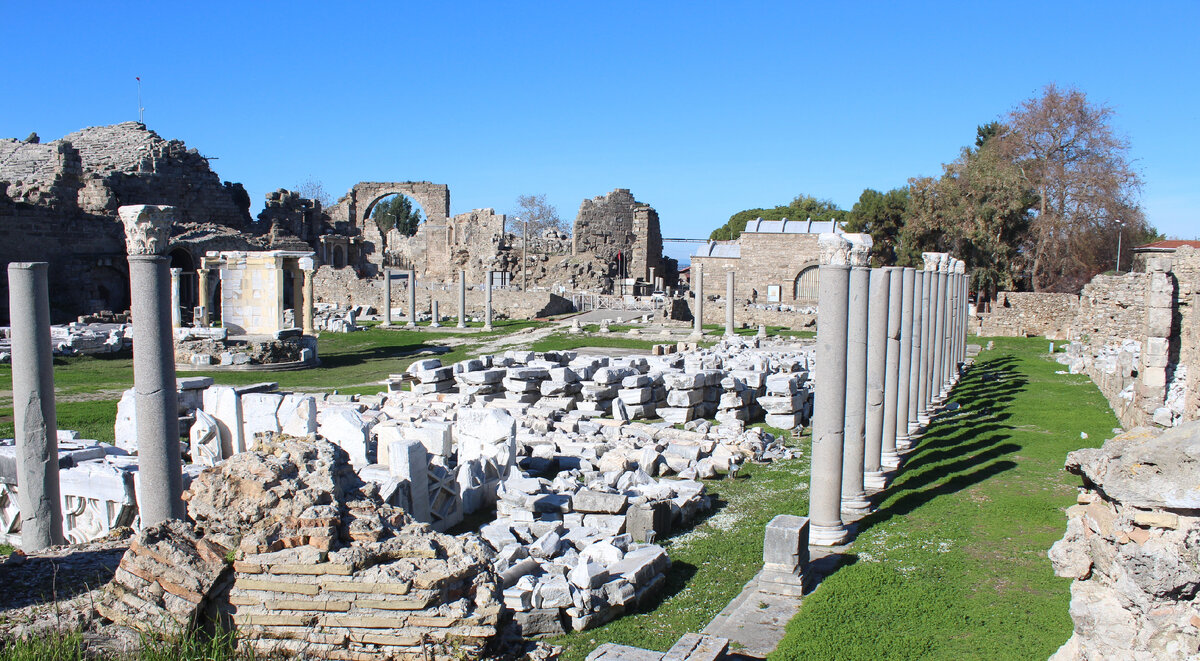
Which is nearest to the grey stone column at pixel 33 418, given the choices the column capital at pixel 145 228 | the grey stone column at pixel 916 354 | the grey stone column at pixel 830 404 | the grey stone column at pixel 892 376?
the column capital at pixel 145 228

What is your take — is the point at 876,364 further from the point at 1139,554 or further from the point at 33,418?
the point at 33,418

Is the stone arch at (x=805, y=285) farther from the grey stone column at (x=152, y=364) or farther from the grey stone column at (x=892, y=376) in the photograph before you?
the grey stone column at (x=152, y=364)

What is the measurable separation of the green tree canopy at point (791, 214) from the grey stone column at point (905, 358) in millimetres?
52324

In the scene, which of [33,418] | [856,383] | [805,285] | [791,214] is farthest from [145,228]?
[791,214]

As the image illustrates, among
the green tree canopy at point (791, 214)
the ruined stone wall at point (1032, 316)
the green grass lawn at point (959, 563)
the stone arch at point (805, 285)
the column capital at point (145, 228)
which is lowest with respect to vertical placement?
the green grass lawn at point (959, 563)

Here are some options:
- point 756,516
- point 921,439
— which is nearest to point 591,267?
point 921,439

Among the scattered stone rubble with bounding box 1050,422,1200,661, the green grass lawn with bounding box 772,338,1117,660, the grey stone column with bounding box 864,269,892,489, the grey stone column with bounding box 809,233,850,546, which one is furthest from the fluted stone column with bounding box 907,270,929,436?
the scattered stone rubble with bounding box 1050,422,1200,661

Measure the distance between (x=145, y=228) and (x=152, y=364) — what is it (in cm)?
110

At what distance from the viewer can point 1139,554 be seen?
3.76 metres

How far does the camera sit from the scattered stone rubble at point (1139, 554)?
3.67 m

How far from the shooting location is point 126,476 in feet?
26.4

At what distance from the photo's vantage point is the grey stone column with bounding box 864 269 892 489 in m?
9.05

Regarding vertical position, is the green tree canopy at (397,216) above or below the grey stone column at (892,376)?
above

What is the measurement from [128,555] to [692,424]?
9712mm
